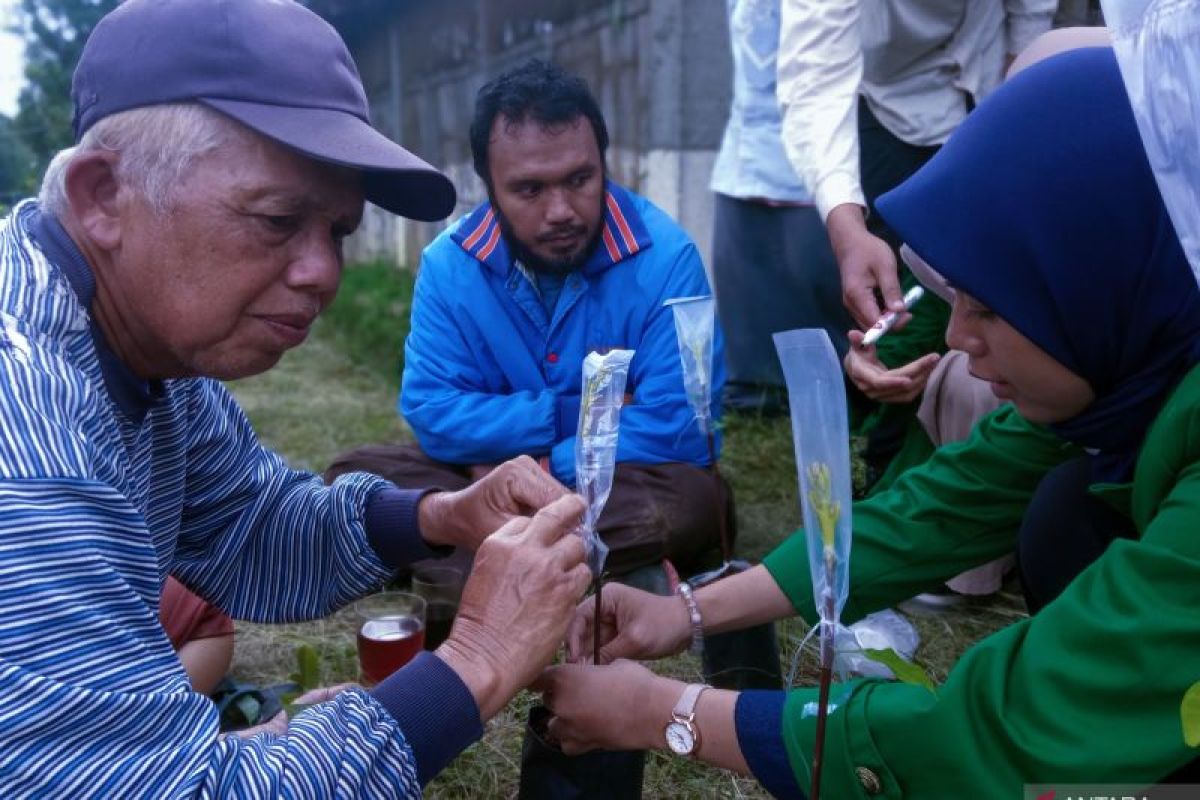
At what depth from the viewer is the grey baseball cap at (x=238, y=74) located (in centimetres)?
145

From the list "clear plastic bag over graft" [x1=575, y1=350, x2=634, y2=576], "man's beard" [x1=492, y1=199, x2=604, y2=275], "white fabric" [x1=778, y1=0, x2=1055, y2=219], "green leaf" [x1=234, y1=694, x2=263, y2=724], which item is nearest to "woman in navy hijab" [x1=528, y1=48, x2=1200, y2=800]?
"clear plastic bag over graft" [x1=575, y1=350, x2=634, y2=576]

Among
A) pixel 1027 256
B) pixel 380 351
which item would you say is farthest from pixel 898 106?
pixel 380 351

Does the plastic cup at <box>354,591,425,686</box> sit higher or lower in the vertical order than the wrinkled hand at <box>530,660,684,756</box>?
lower

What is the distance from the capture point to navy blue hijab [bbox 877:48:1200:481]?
5.04 ft

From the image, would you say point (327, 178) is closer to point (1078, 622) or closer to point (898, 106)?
point (1078, 622)

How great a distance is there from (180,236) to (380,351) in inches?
255

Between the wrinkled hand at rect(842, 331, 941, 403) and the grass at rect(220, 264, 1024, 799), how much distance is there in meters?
0.67

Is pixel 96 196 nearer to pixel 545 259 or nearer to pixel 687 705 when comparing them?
pixel 687 705

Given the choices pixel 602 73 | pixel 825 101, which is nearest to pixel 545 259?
pixel 825 101

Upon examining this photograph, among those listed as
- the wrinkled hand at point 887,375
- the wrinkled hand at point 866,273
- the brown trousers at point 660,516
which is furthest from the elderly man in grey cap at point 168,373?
the brown trousers at point 660,516

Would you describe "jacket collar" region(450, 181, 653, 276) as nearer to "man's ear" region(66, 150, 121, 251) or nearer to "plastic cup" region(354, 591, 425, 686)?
"plastic cup" region(354, 591, 425, 686)

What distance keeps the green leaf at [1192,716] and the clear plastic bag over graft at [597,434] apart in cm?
91

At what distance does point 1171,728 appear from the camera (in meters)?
1.38

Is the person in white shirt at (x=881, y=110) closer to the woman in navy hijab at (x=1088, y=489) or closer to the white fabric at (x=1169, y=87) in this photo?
the woman in navy hijab at (x=1088, y=489)
